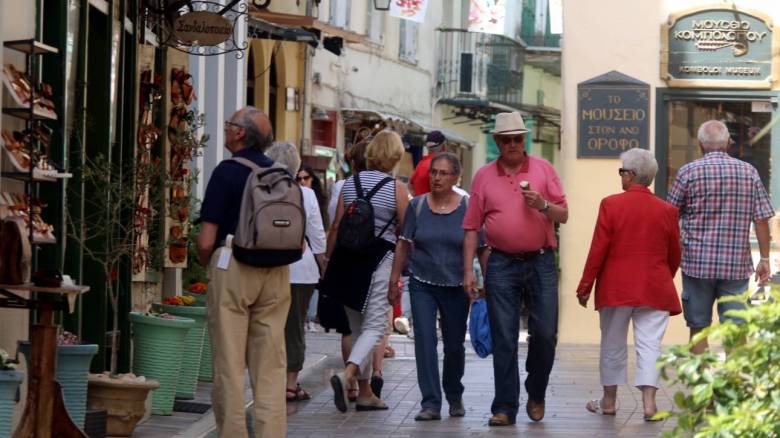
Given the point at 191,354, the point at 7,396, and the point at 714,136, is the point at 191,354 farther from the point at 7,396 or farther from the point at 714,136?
the point at 7,396

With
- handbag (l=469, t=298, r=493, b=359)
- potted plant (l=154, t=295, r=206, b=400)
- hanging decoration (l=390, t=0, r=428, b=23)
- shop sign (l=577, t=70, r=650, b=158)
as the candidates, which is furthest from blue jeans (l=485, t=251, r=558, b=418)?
hanging decoration (l=390, t=0, r=428, b=23)

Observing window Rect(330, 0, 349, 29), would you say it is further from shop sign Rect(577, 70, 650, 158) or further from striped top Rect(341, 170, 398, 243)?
striped top Rect(341, 170, 398, 243)

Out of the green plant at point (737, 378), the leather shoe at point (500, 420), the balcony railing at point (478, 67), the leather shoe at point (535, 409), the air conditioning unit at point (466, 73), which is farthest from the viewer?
the air conditioning unit at point (466, 73)

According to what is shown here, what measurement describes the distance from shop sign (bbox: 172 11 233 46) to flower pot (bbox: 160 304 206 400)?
2.09 meters

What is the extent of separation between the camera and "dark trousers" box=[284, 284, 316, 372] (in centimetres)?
1178

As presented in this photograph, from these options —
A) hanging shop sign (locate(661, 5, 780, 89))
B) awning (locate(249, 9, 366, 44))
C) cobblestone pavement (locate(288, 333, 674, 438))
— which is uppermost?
awning (locate(249, 9, 366, 44))

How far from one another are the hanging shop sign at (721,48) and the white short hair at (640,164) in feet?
20.9

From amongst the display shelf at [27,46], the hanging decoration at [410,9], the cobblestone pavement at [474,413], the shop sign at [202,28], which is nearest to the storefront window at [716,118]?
the cobblestone pavement at [474,413]

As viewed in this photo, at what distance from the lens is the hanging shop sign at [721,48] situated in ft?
56.1

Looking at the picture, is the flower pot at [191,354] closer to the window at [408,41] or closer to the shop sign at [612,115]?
the shop sign at [612,115]

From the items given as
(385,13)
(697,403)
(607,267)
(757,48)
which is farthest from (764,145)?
(385,13)

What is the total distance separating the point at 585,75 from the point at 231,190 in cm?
923

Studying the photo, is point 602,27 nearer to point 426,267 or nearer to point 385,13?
point 426,267

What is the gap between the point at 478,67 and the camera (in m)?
43.9
